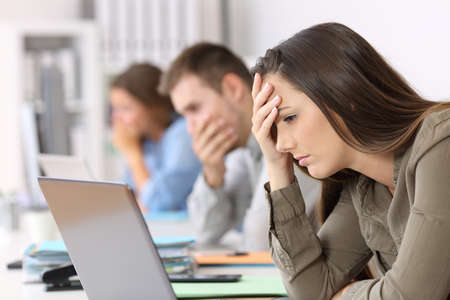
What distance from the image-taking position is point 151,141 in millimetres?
3871

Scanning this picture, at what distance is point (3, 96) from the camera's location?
4246 millimetres

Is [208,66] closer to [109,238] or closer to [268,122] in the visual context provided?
[268,122]

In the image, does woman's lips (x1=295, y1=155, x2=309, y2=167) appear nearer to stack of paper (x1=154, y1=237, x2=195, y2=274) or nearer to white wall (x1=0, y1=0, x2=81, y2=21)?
stack of paper (x1=154, y1=237, x2=195, y2=274)

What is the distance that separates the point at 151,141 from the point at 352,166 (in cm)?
262

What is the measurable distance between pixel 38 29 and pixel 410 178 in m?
3.44

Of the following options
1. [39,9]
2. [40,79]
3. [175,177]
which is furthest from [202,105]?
[39,9]

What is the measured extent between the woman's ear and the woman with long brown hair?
1067 millimetres

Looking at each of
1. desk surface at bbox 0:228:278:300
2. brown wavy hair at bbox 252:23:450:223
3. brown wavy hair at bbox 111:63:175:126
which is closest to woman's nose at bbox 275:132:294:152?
brown wavy hair at bbox 252:23:450:223

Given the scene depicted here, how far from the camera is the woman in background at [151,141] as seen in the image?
3.18 meters

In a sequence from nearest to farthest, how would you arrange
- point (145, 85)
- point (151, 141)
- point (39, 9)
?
point (145, 85) → point (151, 141) → point (39, 9)

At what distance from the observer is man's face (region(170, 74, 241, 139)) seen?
253 cm

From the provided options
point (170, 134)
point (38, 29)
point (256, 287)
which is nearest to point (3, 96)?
point (38, 29)

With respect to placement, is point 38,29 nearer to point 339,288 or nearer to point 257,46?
point 257,46

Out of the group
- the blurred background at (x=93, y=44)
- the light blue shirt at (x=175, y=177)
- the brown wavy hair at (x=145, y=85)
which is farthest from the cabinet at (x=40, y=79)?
the light blue shirt at (x=175, y=177)
